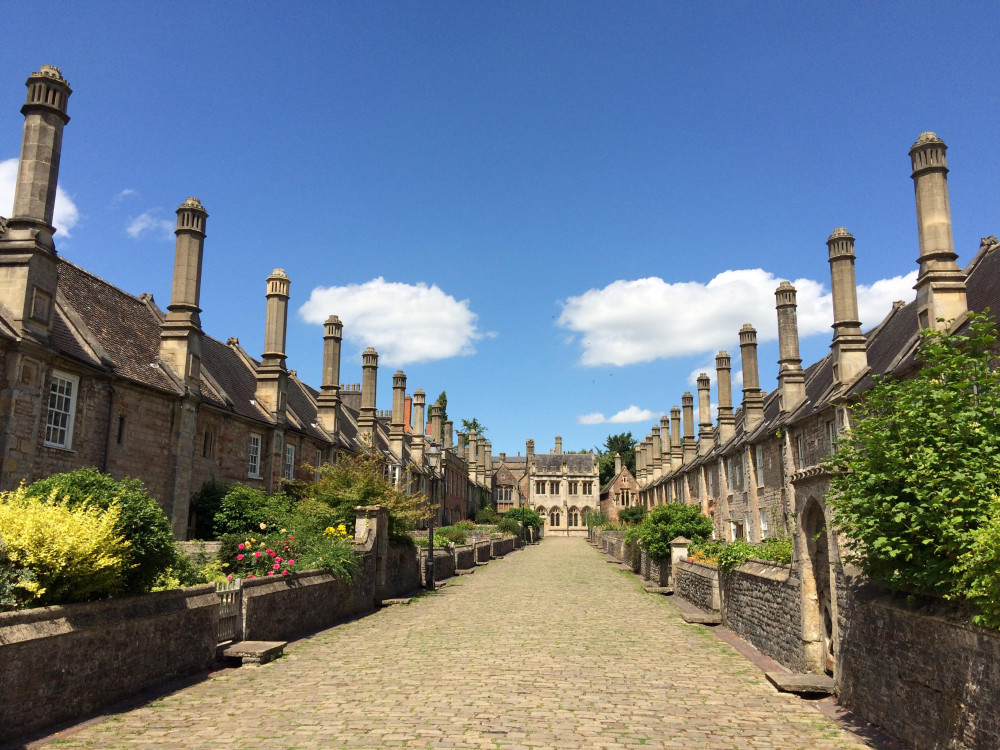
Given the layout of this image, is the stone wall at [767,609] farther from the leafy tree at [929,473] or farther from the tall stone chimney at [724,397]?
the tall stone chimney at [724,397]

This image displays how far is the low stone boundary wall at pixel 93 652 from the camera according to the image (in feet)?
24.5

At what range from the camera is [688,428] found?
173 feet

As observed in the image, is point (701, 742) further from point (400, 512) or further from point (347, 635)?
point (400, 512)

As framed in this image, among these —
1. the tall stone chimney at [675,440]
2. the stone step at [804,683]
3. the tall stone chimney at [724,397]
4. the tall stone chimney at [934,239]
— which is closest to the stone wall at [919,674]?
the stone step at [804,683]

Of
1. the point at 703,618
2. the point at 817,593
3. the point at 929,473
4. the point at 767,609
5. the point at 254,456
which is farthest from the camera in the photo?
the point at 254,456

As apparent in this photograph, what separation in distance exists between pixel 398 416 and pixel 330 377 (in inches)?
344

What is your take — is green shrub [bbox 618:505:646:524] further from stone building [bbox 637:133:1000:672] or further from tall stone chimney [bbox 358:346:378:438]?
tall stone chimney [bbox 358:346:378:438]

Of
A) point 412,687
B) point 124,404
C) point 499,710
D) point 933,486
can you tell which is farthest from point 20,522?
point 124,404

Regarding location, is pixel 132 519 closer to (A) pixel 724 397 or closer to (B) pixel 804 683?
(B) pixel 804 683

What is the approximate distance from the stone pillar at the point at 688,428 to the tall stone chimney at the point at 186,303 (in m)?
37.5

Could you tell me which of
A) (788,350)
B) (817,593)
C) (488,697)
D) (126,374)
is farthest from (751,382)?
(488,697)

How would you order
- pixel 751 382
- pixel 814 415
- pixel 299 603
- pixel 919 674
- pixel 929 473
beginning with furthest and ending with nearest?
pixel 751 382 → pixel 814 415 → pixel 299 603 → pixel 929 473 → pixel 919 674

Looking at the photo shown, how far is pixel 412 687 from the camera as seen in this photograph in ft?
33.8

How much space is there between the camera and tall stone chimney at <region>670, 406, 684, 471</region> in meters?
57.2
